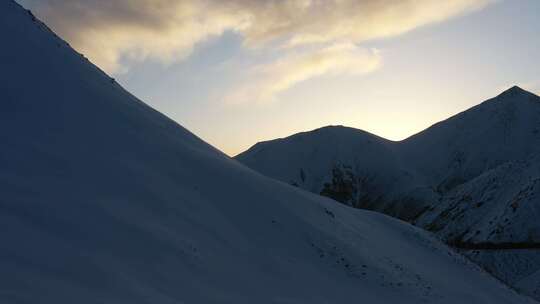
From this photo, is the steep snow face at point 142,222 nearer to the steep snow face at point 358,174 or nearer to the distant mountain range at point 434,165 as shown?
the distant mountain range at point 434,165

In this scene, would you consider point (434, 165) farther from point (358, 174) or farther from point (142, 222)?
point (142, 222)

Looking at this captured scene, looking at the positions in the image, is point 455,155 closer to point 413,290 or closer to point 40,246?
point 413,290

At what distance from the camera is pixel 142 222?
1711 cm

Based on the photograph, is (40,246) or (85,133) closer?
(40,246)

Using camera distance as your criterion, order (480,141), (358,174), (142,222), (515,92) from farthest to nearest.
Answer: (515,92)
(358,174)
(480,141)
(142,222)

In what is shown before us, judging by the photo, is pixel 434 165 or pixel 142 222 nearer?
pixel 142 222

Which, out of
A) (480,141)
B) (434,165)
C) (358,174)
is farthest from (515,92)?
(358,174)

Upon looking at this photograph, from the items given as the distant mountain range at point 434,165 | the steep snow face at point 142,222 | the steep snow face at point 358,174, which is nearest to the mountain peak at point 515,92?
the distant mountain range at point 434,165

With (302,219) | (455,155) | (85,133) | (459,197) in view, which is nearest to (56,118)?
(85,133)

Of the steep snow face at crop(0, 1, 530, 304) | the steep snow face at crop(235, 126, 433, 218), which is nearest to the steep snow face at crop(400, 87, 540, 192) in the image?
the steep snow face at crop(235, 126, 433, 218)

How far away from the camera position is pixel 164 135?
26.3 m

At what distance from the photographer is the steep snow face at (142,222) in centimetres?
1330

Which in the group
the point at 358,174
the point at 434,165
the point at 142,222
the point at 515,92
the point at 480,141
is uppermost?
the point at 515,92

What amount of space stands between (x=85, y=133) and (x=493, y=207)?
236ft
